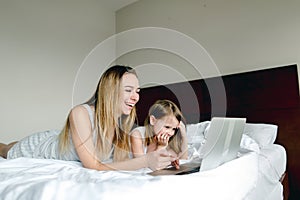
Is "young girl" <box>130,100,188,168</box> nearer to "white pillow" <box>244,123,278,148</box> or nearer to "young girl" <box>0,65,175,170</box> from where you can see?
"young girl" <box>0,65,175,170</box>

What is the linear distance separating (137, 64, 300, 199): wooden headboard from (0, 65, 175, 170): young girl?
4.09 ft

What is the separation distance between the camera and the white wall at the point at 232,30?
2072 mm

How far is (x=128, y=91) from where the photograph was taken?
113 centimetres

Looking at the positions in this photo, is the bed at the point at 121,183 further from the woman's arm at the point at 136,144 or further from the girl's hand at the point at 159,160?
the woman's arm at the point at 136,144

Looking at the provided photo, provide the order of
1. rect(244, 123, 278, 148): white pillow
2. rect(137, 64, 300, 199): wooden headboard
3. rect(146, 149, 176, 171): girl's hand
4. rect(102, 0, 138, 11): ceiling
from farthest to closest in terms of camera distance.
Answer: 1. rect(102, 0, 138, 11): ceiling
2. rect(137, 64, 300, 199): wooden headboard
3. rect(244, 123, 278, 148): white pillow
4. rect(146, 149, 176, 171): girl's hand

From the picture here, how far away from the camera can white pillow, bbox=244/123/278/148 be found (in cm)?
176

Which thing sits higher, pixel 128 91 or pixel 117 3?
pixel 117 3

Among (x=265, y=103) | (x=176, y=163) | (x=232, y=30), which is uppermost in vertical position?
(x=232, y=30)

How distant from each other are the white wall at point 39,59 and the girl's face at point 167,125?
166 cm

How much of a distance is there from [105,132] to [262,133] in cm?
128

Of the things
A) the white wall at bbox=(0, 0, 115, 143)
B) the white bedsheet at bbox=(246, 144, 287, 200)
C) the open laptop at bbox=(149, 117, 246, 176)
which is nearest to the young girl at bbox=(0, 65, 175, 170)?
the open laptop at bbox=(149, 117, 246, 176)

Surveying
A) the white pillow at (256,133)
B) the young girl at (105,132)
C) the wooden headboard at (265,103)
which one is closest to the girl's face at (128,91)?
the young girl at (105,132)

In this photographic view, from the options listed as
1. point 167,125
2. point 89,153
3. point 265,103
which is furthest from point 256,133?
point 89,153

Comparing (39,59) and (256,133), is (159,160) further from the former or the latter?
(39,59)
